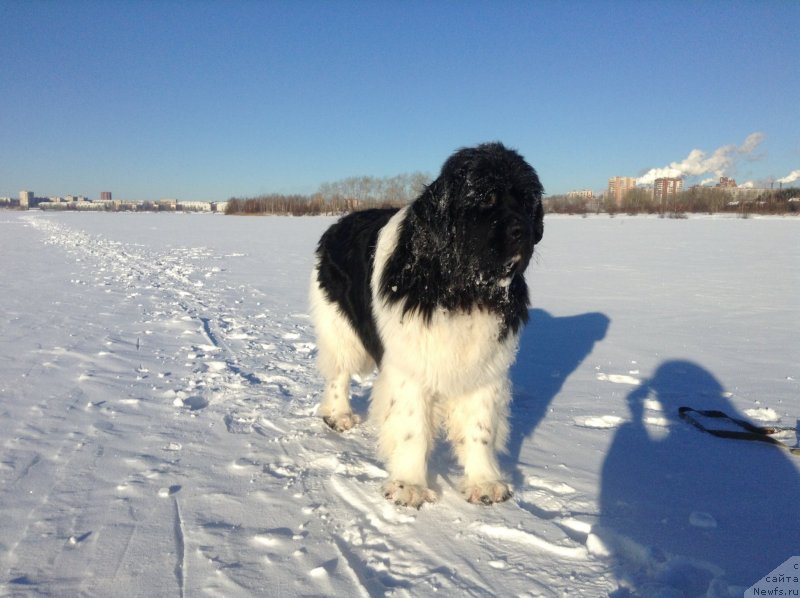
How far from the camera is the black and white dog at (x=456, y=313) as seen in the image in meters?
2.98

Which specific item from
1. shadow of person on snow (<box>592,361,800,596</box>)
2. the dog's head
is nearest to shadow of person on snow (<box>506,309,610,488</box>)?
shadow of person on snow (<box>592,361,800,596</box>)

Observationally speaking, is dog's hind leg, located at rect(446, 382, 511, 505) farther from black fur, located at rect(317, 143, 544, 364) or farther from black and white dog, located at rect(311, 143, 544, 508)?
black fur, located at rect(317, 143, 544, 364)

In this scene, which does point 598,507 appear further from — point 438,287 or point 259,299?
point 259,299

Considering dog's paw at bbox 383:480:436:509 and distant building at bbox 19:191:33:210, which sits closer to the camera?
dog's paw at bbox 383:480:436:509

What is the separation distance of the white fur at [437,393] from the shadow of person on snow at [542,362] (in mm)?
368

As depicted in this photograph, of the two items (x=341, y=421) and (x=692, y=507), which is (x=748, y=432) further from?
(x=341, y=421)

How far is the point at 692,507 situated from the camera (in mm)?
2928

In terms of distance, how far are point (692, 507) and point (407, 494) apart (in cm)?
167

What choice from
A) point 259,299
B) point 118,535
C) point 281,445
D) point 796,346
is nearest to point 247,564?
point 118,535

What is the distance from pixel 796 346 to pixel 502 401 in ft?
17.5

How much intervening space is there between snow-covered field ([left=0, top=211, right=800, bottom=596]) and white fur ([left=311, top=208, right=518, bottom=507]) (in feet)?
0.64

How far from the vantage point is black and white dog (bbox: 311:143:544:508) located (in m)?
2.98

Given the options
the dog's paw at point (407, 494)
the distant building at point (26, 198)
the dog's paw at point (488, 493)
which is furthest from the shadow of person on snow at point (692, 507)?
the distant building at point (26, 198)

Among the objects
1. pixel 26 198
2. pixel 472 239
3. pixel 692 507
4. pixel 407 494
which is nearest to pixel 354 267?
pixel 472 239
